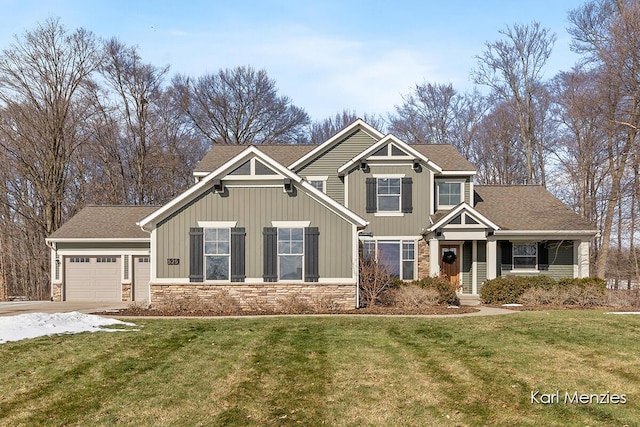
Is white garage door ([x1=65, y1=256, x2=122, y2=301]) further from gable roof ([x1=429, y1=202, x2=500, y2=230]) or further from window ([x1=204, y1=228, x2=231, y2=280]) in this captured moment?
gable roof ([x1=429, y1=202, x2=500, y2=230])

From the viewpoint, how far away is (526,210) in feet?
78.3

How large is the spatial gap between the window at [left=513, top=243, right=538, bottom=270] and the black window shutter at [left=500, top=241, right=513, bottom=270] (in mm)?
175

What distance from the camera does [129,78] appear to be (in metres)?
34.7

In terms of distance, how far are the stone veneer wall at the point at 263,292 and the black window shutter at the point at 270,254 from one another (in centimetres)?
28

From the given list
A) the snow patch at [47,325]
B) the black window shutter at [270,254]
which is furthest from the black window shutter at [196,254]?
the snow patch at [47,325]

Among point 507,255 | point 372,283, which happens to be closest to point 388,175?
point 507,255

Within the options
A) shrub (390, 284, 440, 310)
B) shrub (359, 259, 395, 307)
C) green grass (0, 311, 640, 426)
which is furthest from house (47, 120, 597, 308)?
green grass (0, 311, 640, 426)

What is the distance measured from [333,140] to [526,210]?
8.70 meters

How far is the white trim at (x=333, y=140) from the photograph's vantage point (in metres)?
24.0

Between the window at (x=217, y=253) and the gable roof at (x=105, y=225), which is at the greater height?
the gable roof at (x=105, y=225)

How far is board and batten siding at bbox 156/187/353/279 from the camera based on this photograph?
58.7 ft

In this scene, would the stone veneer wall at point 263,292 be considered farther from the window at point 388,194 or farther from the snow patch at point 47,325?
the window at point 388,194

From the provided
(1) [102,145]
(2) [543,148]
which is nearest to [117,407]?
(1) [102,145]

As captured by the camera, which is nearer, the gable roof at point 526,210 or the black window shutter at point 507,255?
the gable roof at point 526,210
